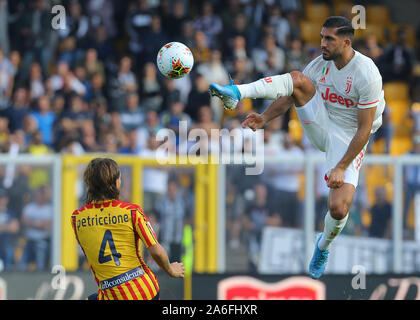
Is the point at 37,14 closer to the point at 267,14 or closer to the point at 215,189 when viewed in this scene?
the point at 267,14

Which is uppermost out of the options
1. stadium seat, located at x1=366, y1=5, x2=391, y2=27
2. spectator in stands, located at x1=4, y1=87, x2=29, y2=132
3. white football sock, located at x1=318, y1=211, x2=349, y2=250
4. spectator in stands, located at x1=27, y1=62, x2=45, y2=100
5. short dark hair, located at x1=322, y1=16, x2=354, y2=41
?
stadium seat, located at x1=366, y1=5, x2=391, y2=27

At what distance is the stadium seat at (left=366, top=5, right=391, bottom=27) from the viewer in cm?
1662

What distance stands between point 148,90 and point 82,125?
1.59m

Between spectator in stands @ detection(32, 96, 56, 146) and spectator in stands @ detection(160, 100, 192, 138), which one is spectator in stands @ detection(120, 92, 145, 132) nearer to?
spectator in stands @ detection(160, 100, 192, 138)

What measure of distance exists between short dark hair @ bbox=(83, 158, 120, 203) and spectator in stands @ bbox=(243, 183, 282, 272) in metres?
5.11

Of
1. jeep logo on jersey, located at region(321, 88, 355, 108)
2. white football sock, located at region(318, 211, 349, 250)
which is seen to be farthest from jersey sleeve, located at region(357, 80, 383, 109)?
white football sock, located at region(318, 211, 349, 250)

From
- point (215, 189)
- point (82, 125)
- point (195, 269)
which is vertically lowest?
point (195, 269)

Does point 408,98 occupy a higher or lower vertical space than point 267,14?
lower

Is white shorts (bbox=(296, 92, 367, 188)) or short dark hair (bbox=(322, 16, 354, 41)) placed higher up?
short dark hair (bbox=(322, 16, 354, 41))

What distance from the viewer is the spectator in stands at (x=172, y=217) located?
10969 millimetres

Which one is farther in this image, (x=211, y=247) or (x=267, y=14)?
(x=267, y=14)

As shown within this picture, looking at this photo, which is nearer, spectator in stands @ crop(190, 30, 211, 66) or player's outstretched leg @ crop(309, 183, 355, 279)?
player's outstretched leg @ crop(309, 183, 355, 279)

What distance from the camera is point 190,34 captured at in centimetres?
1467
